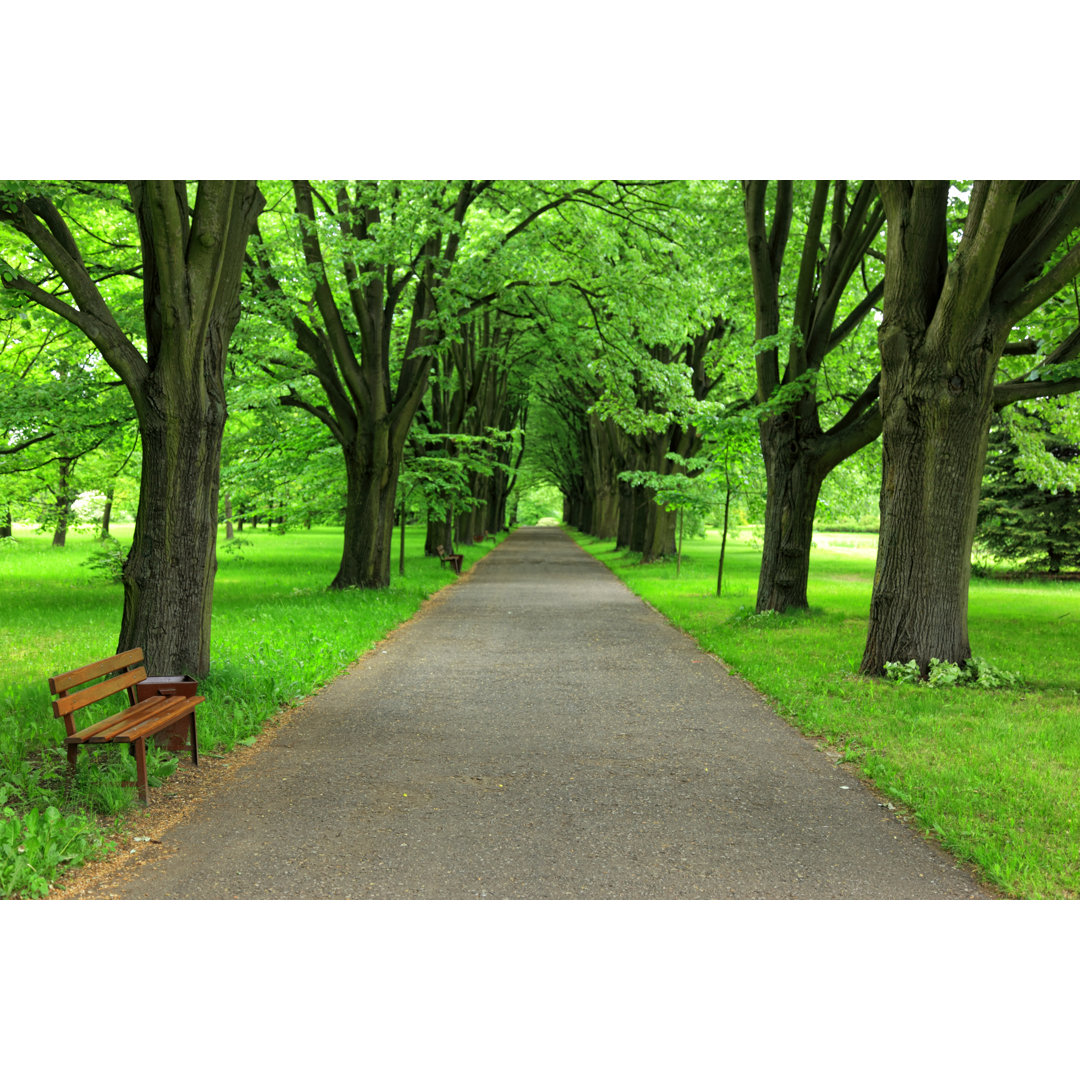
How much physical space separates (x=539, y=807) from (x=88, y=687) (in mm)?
3243

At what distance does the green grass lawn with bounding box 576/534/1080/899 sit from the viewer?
454 centimetres

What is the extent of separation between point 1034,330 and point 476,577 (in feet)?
46.7

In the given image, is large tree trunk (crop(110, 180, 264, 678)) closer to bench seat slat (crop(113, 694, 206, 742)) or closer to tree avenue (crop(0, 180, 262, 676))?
tree avenue (crop(0, 180, 262, 676))

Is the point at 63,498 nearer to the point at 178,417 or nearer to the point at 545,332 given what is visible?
the point at 545,332

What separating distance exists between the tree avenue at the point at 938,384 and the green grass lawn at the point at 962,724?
0.90m

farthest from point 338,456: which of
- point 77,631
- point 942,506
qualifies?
point 942,506

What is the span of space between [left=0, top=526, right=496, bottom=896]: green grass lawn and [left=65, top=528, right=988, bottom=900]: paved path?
17.6 inches

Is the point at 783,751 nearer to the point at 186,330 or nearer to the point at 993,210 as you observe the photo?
the point at 993,210

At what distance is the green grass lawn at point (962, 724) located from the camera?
4.54 metres

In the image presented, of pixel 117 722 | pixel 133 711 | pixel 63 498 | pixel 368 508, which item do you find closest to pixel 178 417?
pixel 133 711

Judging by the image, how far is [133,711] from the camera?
5684 millimetres

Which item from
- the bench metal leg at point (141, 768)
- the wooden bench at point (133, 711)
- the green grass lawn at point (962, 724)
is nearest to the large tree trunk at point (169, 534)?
the wooden bench at point (133, 711)

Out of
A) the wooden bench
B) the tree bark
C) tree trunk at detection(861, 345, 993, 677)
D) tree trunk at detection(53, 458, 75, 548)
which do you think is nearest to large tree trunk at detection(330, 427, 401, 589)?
tree trunk at detection(53, 458, 75, 548)

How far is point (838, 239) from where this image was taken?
1288cm
